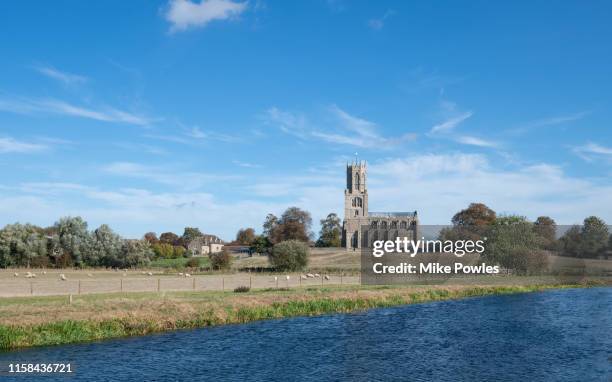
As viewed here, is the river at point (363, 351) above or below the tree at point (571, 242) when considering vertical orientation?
below

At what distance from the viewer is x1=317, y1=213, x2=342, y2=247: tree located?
582ft

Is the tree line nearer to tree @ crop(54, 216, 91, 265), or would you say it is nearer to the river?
tree @ crop(54, 216, 91, 265)

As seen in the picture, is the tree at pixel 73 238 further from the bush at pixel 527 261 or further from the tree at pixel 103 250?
the bush at pixel 527 261

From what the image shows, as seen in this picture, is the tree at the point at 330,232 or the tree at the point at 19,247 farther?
the tree at the point at 330,232

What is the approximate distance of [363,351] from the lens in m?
34.2

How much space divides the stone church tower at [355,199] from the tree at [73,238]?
77613 millimetres

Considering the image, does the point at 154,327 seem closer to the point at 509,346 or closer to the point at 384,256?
the point at 509,346

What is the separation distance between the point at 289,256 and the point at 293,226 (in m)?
53.5

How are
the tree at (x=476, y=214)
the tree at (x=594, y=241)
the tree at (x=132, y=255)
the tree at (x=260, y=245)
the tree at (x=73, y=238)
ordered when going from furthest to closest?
the tree at (x=476, y=214)
the tree at (x=260, y=245)
the tree at (x=594, y=241)
the tree at (x=132, y=255)
the tree at (x=73, y=238)

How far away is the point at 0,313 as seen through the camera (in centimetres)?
3666

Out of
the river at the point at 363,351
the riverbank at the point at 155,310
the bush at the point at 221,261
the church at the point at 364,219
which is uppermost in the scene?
the church at the point at 364,219

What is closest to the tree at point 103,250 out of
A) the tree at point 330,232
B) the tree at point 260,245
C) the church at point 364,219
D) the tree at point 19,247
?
the tree at point 19,247

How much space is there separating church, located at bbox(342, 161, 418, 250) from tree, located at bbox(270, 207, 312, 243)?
11.4 metres

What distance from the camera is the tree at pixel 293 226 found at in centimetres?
14536
